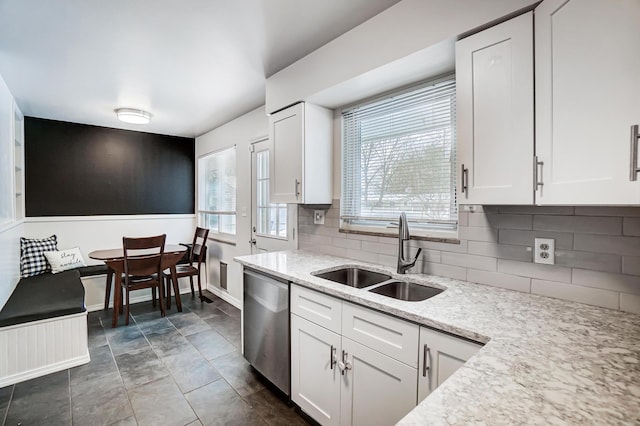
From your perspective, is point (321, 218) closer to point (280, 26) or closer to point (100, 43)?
point (280, 26)

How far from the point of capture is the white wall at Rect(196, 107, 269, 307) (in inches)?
144

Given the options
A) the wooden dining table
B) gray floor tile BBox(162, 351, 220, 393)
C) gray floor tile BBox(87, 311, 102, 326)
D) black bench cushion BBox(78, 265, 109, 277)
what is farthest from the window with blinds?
black bench cushion BBox(78, 265, 109, 277)

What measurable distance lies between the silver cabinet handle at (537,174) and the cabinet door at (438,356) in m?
0.68

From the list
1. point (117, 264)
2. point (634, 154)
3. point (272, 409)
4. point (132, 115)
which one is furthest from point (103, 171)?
point (634, 154)

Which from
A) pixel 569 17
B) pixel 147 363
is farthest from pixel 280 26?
pixel 147 363

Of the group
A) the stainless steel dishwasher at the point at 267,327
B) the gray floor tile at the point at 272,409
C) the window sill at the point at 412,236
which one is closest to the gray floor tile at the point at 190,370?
the stainless steel dishwasher at the point at 267,327

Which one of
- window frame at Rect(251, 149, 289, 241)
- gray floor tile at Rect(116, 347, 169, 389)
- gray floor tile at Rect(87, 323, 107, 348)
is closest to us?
gray floor tile at Rect(116, 347, 169, 389)

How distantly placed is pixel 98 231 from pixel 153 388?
295cm

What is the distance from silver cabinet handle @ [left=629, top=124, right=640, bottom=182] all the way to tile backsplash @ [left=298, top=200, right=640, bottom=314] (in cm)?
43

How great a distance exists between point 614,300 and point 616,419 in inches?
34.8

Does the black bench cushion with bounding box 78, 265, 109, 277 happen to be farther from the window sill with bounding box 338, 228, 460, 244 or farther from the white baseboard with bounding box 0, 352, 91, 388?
the window sill with bounding box 338, 228, 460, 244

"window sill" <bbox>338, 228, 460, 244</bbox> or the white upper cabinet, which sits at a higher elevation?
the white upper cabinet

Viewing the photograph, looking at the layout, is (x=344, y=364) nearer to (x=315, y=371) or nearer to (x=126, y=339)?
(x=315, y=371)

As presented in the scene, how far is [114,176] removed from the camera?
174 inches
